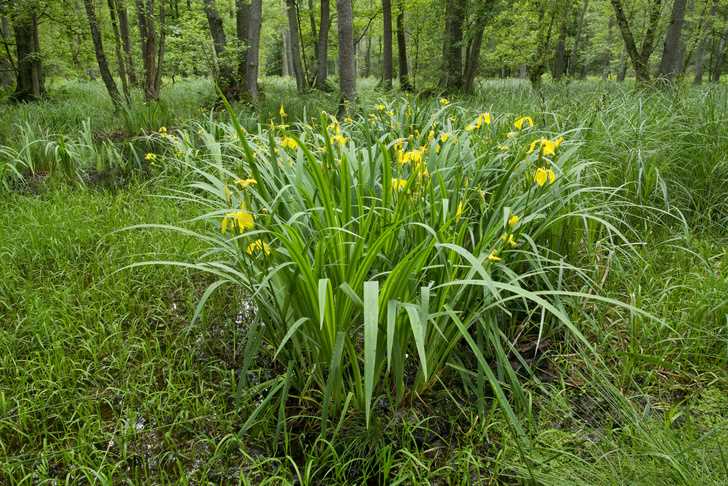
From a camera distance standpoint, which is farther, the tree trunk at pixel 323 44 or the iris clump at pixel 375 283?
the tree trunk at pixel 323 44

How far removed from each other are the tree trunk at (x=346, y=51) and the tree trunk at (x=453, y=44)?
3651 millimetres

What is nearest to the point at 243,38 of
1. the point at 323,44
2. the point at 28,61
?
the point at 323,44

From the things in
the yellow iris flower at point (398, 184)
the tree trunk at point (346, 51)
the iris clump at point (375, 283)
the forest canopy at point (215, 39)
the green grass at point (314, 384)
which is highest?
the forest canopy at point (215, 39)

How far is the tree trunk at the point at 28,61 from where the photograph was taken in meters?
8.39

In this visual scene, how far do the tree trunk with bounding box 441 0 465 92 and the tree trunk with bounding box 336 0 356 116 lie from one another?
3.65 m

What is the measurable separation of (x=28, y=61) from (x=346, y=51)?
7727mm

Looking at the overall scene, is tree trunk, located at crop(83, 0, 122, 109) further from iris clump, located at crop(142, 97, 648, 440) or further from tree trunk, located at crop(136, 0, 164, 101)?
iris clump, located at crop(142, 97, 648, 440)

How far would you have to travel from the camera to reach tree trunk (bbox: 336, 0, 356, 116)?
460 cm

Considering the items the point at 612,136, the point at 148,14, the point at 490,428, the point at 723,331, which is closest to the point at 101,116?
the point at 148,14

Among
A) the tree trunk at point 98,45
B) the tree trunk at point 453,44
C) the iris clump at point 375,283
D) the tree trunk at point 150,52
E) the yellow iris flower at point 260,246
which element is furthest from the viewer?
the tree trunk at point 453,44

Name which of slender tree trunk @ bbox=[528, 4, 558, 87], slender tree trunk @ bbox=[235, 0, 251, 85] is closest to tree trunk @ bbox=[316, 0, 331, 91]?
slender tree trunk @ bbox=[235, 0, 251, 85]

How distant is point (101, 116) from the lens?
6.31 meters

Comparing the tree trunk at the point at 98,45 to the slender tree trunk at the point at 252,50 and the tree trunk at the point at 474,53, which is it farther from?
the tree trunk at the point at 474,53

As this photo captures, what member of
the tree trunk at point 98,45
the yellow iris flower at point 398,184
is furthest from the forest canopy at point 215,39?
the yellow iris flower at point 398,184
